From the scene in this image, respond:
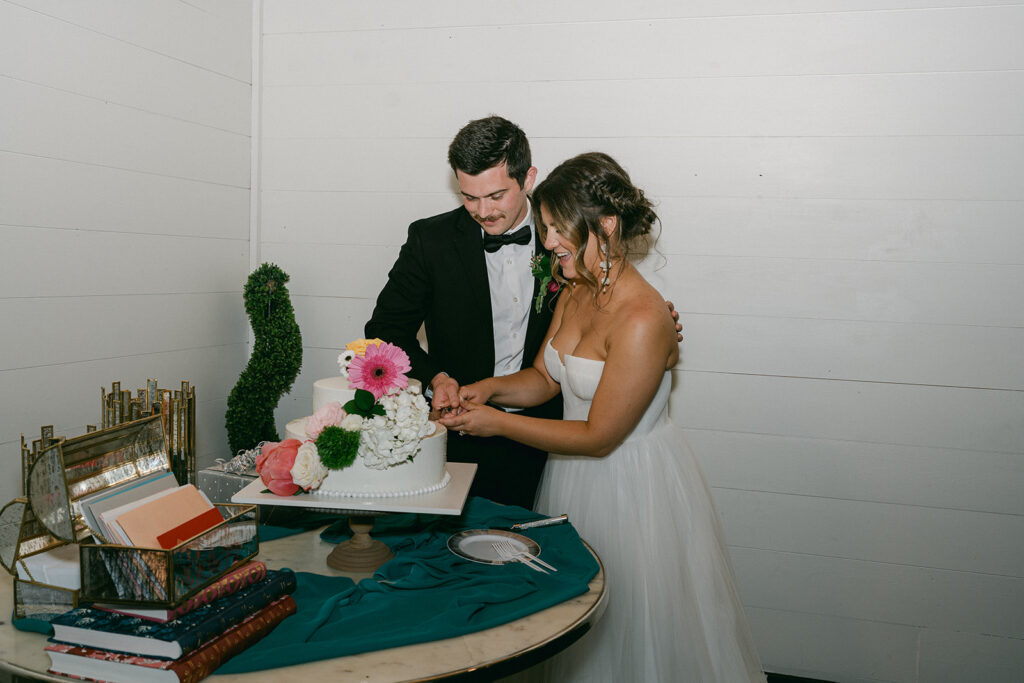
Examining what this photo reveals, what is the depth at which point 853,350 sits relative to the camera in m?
3.10

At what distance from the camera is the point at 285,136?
3.61m

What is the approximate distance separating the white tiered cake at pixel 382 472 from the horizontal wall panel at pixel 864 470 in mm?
1690

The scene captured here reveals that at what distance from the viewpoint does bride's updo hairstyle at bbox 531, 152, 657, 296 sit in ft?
7.00

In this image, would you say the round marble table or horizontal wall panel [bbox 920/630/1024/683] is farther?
horizontal wall panel [bbox 920/630/1024/683]

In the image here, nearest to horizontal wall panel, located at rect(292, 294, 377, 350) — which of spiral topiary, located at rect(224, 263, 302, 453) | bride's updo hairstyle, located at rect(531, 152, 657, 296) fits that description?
spiral topiary, located at rect(224, 263, 302, 453)

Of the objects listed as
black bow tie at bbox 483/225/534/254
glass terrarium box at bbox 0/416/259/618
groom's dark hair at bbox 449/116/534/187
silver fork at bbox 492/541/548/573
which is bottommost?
silver fork at bbox 492/541/548/573

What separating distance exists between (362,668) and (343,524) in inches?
27.4

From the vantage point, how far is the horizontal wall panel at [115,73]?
8.07 feet

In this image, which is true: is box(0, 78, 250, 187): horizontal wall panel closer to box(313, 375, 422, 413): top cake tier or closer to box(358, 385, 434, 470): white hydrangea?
box(313, 375, 422, 413): top cake tier

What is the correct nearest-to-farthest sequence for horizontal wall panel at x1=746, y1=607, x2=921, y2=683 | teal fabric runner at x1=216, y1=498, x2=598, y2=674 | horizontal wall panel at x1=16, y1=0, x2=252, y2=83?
teal fabric runner at x1=216, y1=498, x2=598, y2=674 < horizontal wall panel at x1=16, y1=0, x2=252, y2=83 < horizontal wall panel at x1=746, y1=607, x2=921, y2=683

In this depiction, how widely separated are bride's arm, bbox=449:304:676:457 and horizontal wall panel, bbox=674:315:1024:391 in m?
1.06

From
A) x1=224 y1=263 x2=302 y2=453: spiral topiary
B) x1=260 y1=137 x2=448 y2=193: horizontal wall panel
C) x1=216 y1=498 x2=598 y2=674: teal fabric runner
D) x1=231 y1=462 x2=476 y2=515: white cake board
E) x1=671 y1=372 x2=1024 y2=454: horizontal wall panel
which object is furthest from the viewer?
x1=260 y1=137 x2=448 y2=193: horizontal wall panel

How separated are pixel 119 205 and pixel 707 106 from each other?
2.36 m

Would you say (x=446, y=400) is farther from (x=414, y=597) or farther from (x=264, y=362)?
(x=264, y=362)
